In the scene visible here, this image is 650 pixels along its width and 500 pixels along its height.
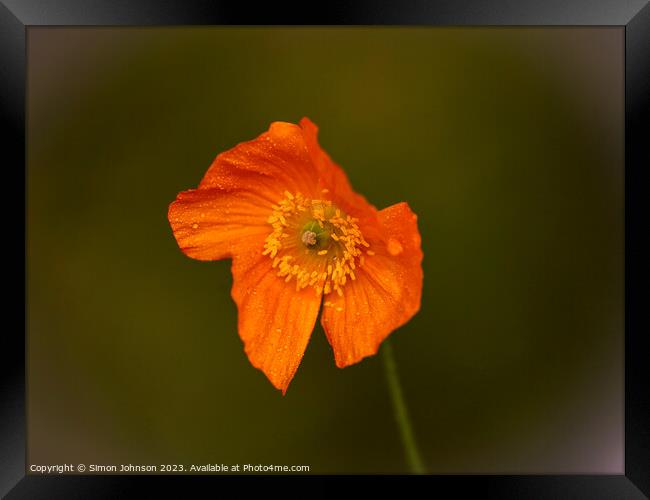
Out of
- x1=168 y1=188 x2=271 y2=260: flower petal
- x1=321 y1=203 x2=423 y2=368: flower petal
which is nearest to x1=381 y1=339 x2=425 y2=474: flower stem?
x1=321 y1=203 x2=423 y2=368: flower petal

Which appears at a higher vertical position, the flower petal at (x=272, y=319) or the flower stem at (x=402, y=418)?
the flower petal at (x=272, y=319)

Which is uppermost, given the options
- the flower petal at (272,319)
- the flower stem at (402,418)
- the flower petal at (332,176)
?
the flower petal at (332,176)

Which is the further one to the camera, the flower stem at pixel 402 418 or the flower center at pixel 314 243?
the flower stem at pixel 402 418

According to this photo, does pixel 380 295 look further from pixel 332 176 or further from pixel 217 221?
pixel 217 221

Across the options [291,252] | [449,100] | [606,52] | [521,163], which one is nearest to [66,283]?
[291,252]

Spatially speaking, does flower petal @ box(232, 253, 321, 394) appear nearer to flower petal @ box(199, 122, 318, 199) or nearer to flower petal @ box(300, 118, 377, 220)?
flower petal @ box(199, 122, 318, 199)

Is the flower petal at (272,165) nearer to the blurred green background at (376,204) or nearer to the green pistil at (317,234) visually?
the green pistil at (317,234)

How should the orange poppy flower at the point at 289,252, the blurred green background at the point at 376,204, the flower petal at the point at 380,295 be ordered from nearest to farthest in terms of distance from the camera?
the flower petal at the point at 380,295
the orange poppy flower at the point at 289,252
the blurred green background at the point at 376,204

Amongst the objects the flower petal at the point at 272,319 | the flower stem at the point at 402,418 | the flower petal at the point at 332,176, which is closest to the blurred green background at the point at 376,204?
the flower stem at the point at 402,418
